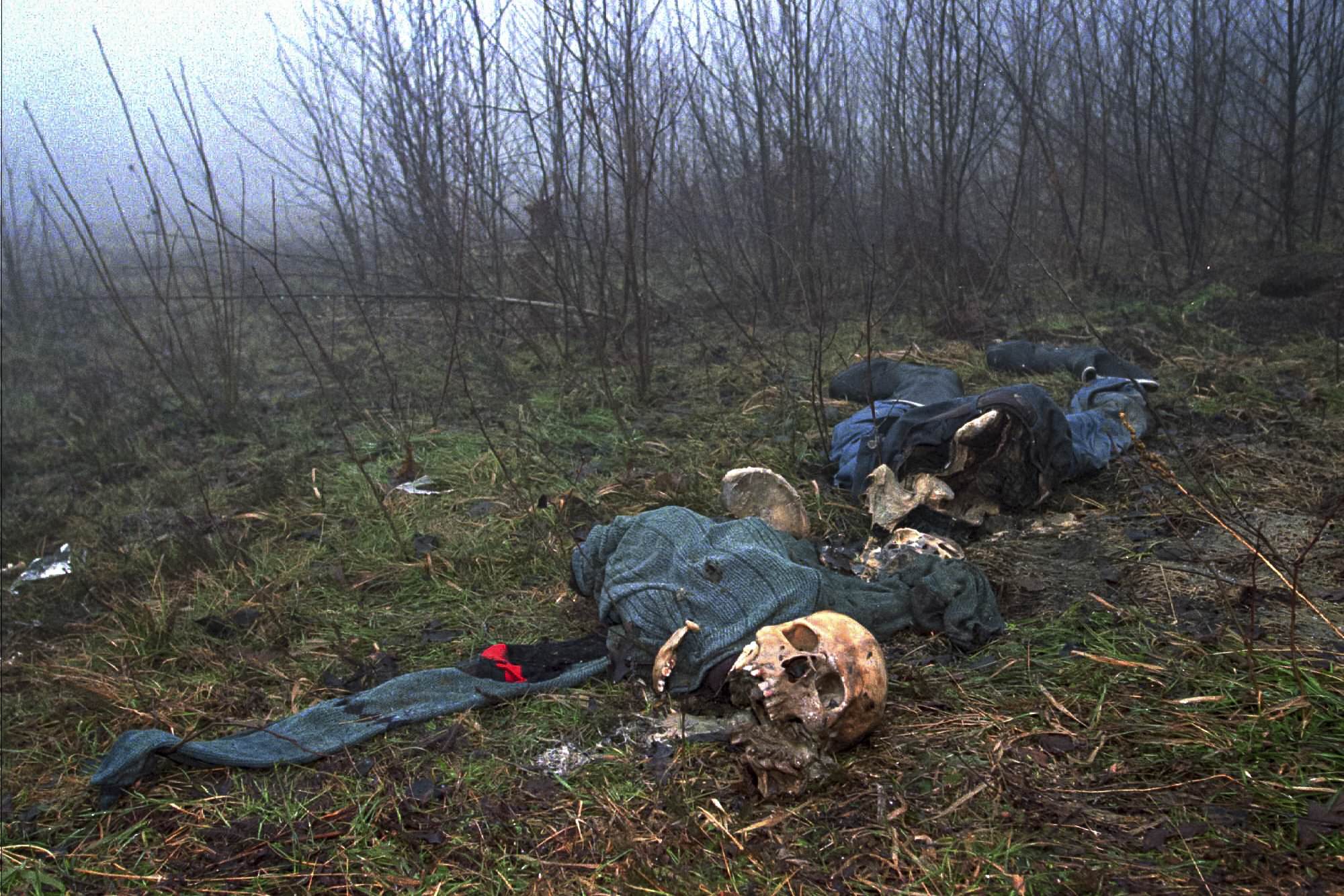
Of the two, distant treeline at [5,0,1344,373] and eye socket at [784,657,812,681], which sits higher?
distant treeline at [5,0,1344,373]

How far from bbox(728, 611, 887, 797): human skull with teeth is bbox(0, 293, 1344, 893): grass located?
7 cm

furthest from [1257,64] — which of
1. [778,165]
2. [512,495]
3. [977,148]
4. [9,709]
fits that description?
[9,709]

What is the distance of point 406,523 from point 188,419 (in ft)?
10.2

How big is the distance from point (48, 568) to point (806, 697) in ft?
12.0

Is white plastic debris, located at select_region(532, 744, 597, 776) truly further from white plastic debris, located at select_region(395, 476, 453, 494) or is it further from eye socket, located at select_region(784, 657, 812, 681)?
white plastic debris, located at select_region(395, 476, 453, 494)

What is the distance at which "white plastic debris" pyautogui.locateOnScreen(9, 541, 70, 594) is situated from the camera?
414 centimetres

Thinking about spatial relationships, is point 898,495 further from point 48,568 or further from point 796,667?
point 48,568

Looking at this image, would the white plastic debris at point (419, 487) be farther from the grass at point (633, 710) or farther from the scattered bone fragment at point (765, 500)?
the scattered bone fragment at point (765, 500)

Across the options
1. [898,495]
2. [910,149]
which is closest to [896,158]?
[910,149]

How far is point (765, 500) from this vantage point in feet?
12.1

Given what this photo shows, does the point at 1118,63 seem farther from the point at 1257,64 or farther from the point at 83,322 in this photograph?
the point at 83,322

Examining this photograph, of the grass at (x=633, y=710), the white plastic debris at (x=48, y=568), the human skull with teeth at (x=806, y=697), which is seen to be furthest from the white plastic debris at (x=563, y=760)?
→ the white plastic debris at (x=48, y=568)

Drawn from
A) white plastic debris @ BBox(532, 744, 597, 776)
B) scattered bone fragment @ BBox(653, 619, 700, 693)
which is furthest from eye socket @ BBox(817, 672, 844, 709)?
white plastic debris @ BBox(532, 744, 597, 776)

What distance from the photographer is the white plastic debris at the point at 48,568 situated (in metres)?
4.14
